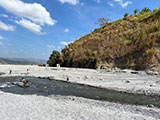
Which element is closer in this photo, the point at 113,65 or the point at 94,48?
the point at 113,65

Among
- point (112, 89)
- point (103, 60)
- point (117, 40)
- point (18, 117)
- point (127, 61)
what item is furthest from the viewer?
point (117, 40)

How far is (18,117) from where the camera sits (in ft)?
12.9

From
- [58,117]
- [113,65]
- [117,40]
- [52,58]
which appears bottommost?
[58,117]

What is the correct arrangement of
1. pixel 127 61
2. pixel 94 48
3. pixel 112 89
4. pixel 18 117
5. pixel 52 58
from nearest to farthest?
pixel 18 117
pixel 112 89
pixel 127 61
pixel 94 48
pixel 52 58

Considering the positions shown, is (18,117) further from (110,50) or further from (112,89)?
(110,50)

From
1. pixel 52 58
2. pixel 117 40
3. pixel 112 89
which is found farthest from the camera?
pixel 52 58

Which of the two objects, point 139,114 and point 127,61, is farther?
point 127,61

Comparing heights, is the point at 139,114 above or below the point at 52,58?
below

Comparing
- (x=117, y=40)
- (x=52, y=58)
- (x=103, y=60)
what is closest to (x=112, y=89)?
(x=103, y=60)

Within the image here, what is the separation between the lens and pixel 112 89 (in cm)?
815

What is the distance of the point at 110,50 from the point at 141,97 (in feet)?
44.0

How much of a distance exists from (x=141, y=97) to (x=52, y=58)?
26.4 m

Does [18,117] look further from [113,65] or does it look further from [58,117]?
[113,65]

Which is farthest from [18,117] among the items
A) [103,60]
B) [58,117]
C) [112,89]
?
[103,60]
